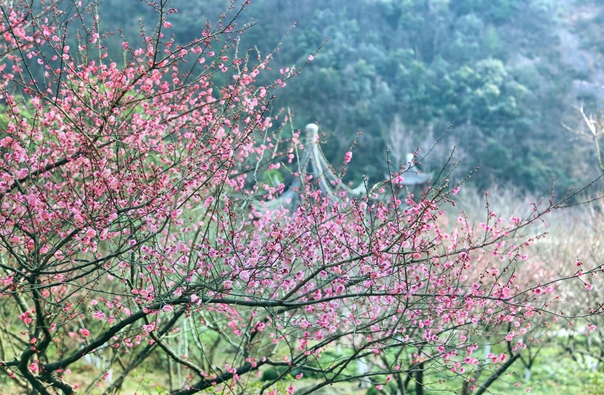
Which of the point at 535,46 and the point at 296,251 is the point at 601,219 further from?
the point at 535,46

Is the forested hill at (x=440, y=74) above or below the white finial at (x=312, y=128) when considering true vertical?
above

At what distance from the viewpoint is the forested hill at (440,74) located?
1091 inches

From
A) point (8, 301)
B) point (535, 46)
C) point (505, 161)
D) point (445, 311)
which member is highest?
point (535, 46)

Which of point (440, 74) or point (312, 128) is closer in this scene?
point (312, 128)

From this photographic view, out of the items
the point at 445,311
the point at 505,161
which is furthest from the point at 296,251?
the point at 505,161

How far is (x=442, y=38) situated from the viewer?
33750mm

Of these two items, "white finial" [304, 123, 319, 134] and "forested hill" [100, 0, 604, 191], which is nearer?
"white finial" [304, 123, 319, 134]

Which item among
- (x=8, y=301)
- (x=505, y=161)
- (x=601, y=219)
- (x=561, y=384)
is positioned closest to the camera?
(x=8, y=301)

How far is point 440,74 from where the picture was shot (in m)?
30.8

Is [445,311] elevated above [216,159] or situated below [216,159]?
below

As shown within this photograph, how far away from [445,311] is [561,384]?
10.3 metres

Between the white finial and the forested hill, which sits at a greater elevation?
the forested hill

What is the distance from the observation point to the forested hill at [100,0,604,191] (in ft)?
90.9

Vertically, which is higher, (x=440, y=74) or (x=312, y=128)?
(x=440, y=74)
